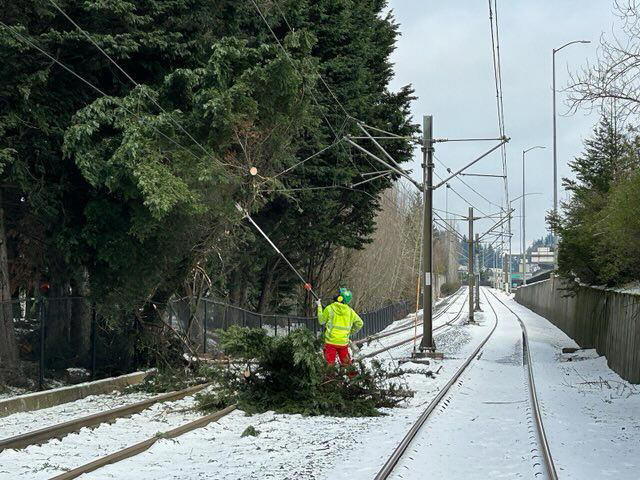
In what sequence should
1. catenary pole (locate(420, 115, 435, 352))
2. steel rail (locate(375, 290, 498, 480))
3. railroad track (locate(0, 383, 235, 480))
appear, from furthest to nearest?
catenary pole (locate(420, 115, 435, 352)) < railroad track (locate(0, 383, 235, 480)) < steel rail (locate(375, 290, 498, 480))

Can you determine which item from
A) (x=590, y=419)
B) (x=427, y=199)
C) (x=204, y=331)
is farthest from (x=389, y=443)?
(x=427, y=199)

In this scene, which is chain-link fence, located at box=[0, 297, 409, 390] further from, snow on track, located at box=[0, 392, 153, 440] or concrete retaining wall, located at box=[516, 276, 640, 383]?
concrete retaining wall, located at box=[516, 276, 640, 383]

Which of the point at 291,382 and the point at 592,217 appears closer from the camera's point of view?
the point at 291,382

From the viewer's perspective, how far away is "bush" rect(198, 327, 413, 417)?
48.9ft

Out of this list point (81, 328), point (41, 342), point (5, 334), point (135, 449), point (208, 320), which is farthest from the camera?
point (208, 320)

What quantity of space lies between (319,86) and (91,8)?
11580 millimetres

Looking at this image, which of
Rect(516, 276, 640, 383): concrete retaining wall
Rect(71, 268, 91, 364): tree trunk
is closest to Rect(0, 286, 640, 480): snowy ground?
Rect(516, 276, 640, 383): concrete retaining wall

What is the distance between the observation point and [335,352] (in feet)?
53.3

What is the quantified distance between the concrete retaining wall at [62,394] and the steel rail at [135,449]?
3.55 metres

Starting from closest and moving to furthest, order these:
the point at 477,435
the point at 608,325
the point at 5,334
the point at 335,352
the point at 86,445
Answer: the point at 86,445
the point at 477,435
the point at 335,352
the point at 5,334
the point at 608,325

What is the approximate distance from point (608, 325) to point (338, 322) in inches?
521

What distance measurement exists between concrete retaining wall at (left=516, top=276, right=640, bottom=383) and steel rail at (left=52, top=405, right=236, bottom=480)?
10.9m

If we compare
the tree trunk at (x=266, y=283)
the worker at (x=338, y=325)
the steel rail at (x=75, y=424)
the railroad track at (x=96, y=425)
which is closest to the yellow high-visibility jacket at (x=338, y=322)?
the worker at (x=338, y=325)

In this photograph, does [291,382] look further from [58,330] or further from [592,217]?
[592,217]
